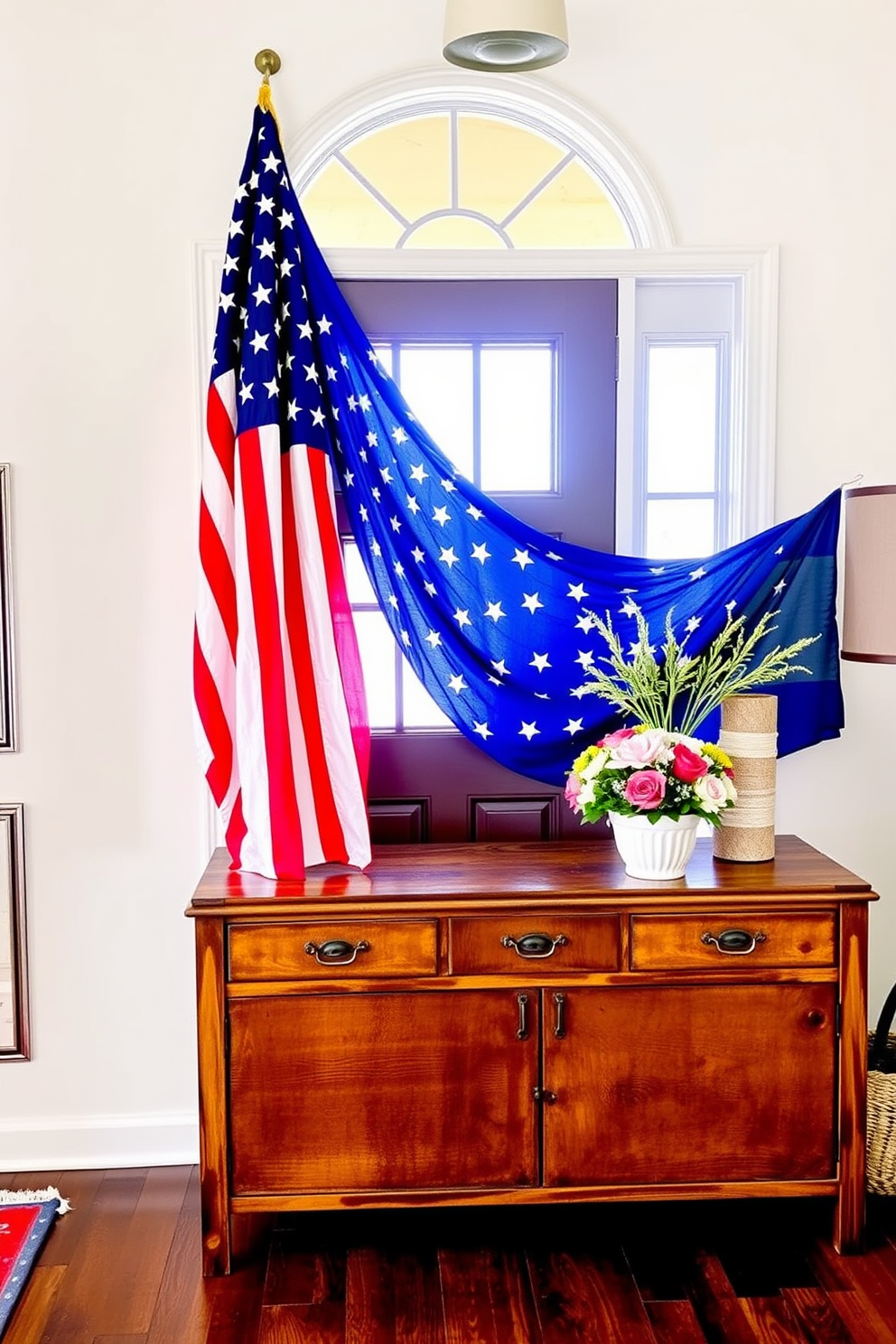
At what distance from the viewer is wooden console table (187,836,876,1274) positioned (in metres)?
2.50

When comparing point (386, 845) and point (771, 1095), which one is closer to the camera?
point (771, 1095)

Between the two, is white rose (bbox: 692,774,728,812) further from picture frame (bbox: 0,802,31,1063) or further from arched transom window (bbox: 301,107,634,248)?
picture frame (bbox: 0,802,31,1063)

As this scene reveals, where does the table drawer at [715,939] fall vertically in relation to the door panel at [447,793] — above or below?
below

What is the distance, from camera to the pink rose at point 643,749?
8.24 ft

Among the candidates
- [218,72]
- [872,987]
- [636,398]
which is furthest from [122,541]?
[872,987]

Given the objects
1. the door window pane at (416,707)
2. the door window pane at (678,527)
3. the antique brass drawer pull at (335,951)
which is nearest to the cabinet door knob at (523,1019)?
the antique brass drawer pull at (335,951)

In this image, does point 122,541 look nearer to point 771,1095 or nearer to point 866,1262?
point 771,1095

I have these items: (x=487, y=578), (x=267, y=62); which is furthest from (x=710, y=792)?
(x=267, y=62)

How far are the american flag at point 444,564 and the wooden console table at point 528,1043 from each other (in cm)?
47

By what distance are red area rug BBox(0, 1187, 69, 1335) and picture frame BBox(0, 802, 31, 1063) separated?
1.10ft

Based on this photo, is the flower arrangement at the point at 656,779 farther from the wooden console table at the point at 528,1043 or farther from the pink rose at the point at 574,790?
the wooden console table at the point at 528,1043

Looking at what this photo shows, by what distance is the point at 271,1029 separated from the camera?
8.20 feet

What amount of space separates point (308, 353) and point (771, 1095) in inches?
76.1

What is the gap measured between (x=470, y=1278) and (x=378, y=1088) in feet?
1.40
